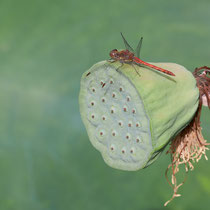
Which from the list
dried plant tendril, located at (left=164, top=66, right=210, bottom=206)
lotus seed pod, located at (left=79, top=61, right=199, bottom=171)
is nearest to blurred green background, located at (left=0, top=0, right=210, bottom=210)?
dried plant tendril, located at (left=164, top=66, right=210, bottom=206)

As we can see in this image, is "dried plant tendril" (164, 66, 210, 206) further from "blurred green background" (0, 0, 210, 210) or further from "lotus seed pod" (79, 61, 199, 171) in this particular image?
"blurred green background" (0, 0, 210, 210)

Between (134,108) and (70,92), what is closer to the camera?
(134,108)

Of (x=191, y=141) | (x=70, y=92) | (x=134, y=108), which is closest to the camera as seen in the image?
(x=134, y=108)

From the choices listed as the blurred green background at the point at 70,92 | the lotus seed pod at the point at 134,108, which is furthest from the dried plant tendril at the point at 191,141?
the blurred green background at the point at 70,92

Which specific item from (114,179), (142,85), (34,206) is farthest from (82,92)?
(34,206)

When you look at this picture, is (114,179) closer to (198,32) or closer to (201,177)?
(201,177)

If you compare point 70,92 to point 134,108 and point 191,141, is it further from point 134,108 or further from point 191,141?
point 134,108

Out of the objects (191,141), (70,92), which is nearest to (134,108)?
(191,141)
